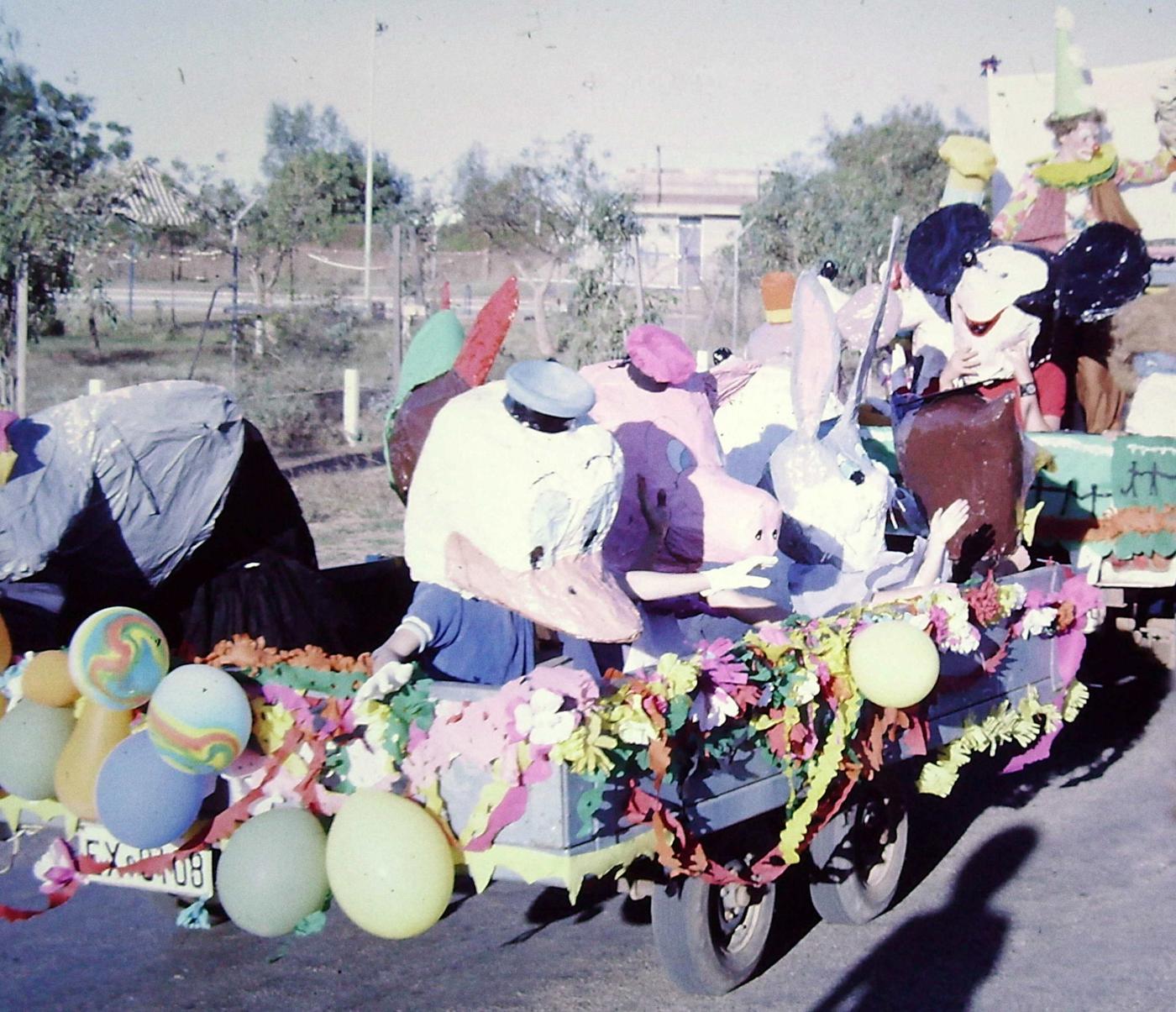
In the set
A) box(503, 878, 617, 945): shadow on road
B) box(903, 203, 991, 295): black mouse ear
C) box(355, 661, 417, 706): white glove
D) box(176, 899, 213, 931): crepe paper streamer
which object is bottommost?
box(503, 878, 617, 945): shadow on road

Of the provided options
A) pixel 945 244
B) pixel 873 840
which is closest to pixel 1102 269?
pixel 945 244

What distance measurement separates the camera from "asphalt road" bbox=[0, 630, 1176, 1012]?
445 centimetres

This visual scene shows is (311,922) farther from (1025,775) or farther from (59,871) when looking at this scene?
(1025,775)

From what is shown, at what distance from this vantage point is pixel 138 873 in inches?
150

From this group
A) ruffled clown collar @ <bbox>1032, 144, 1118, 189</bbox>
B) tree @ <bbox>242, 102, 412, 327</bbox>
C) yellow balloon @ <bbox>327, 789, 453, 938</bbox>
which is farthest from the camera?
tree @ <bbox>242, 102, 412, 327</bbox>

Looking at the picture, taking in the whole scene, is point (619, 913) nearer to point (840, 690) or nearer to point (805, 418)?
point (840, 690)

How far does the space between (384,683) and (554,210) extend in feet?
40.9

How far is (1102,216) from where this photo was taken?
8.68 meters

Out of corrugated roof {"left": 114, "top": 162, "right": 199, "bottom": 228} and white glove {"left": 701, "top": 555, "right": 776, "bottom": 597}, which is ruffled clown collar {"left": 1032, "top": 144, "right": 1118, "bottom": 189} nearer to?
white glove {"left": 701, "top": 555, "right": 776, "bottom": 597}

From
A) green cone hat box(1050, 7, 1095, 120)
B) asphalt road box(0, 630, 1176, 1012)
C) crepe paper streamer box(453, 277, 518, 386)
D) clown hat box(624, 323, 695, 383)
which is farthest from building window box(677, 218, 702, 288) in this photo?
clown hat box(624, 323, 695, 383)

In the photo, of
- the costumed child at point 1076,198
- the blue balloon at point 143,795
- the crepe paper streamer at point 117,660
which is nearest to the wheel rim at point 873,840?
the blue balloon at point 143,795

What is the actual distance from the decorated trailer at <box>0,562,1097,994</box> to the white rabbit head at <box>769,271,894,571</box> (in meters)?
0.53

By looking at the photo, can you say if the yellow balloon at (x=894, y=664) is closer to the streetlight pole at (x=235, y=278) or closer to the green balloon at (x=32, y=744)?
the green balloon at (x=32, y=744)

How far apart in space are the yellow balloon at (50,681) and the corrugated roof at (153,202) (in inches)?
392
